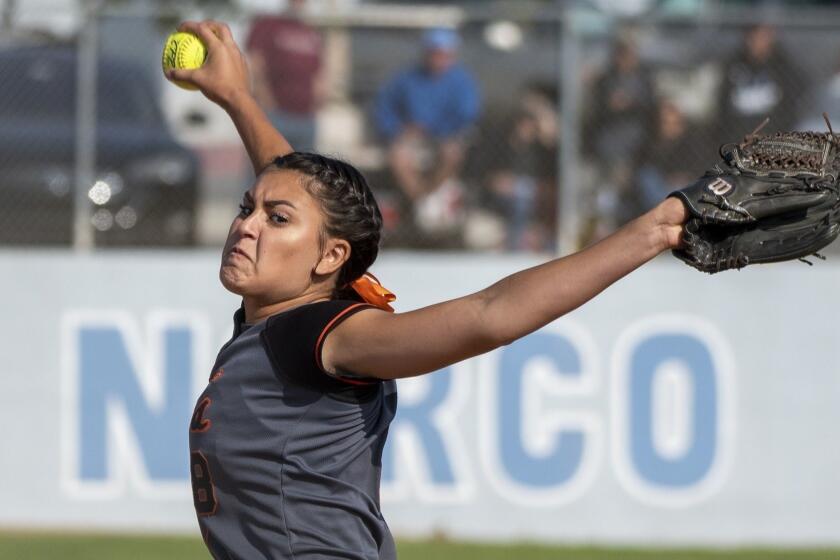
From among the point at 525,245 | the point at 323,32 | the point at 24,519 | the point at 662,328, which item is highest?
the point at 323,32

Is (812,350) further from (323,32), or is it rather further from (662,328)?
(323,32)

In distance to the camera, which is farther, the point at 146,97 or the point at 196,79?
the point at 146,97

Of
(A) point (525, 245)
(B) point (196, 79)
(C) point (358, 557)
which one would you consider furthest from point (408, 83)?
(C) point (358, 557)

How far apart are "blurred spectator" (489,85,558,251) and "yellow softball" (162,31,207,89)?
4.23m

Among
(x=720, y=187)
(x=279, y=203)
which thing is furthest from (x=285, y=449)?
(x=720, y=187)

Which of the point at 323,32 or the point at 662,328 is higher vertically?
the point at 323,32

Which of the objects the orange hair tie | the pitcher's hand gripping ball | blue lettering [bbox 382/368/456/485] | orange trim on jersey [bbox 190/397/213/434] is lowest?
blue lettering [bbox 382/368/456/485]

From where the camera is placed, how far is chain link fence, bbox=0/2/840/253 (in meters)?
8.17

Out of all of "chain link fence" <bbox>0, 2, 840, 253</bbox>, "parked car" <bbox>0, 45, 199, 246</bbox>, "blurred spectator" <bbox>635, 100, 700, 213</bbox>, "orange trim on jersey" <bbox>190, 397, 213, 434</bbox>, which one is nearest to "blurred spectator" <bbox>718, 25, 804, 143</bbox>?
"chain link fence" <bbox>0, 2, 840, 253</bbox>

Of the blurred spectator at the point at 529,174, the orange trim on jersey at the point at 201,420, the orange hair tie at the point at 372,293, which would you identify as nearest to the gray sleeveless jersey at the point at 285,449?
the orange trim on jersey at the point at 201,420

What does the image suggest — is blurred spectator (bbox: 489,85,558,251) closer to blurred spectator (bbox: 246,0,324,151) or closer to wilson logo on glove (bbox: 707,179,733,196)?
blurred spectator (bbox: 246,0,324,151)

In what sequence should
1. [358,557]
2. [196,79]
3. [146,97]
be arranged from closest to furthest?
[358,557], [196,79], [146,97]

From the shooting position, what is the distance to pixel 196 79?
4.10 metres

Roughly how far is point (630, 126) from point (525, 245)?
3.16 feet
